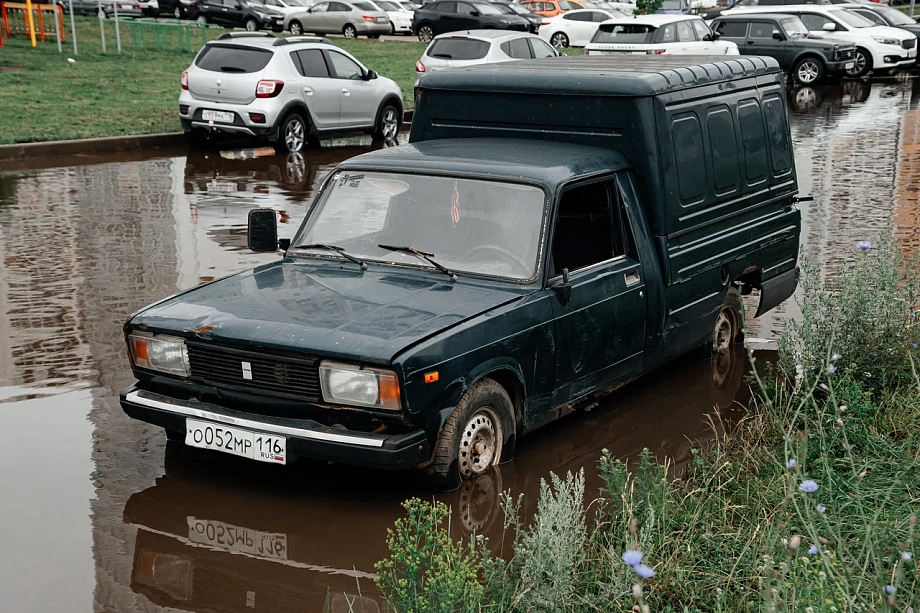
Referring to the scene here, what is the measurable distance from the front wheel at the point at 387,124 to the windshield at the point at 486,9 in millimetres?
22027

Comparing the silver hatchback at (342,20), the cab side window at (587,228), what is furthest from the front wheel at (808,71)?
the cab side window at (587,228)

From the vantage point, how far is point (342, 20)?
139 ft

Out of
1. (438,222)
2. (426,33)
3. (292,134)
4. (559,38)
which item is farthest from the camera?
(426,33)

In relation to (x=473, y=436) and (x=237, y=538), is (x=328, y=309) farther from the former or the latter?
(x=237, y=538)

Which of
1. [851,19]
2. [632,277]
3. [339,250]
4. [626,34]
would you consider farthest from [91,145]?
[851,19]

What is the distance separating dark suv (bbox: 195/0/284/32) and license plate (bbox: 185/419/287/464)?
40321 mm

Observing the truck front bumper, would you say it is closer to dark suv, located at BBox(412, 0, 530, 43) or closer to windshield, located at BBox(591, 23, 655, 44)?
windshield, located at BBox(591, 23, 655, 44)

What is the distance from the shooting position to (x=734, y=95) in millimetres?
8109

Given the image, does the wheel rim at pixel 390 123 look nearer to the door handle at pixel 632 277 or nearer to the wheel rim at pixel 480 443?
the door handle at pixel 632 277

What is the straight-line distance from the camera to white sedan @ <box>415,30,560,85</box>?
22797 mm

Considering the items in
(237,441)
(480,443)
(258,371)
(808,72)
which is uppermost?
(258,371)

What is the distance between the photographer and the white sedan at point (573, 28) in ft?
131

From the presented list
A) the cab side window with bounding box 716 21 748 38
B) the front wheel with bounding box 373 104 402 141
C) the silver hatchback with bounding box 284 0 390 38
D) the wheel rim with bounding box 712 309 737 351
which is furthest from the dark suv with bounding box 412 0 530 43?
the wheel rim with bounding box 712 309 737 351

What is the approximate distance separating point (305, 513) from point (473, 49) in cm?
1838
